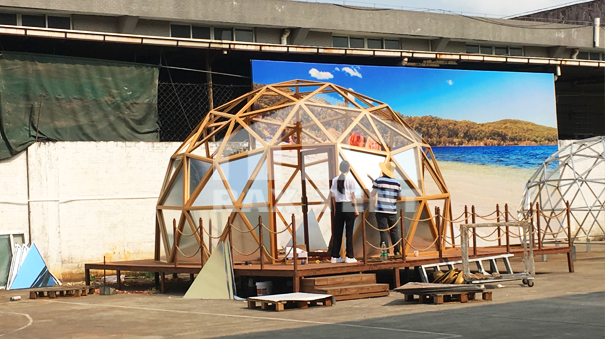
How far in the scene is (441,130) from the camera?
2158cm

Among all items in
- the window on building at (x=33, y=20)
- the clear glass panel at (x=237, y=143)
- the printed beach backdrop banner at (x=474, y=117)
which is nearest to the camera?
the clear glass panel at (x=237, y=143)

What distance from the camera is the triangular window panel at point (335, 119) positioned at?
44.6 ft

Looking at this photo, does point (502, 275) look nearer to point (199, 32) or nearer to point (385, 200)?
point (385, 200)

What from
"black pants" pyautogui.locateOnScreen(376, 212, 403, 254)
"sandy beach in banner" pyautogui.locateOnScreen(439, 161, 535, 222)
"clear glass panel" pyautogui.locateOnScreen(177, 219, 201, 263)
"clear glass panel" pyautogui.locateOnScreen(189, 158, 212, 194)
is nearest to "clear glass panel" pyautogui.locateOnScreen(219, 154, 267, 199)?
"clear glass panel" pyautogui.locateOnScreen(189, 158, 212, 194)

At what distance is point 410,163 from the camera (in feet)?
44.4

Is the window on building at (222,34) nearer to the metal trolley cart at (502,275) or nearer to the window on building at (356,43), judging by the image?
the window on building at (356,43)

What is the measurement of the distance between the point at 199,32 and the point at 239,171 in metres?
8.56

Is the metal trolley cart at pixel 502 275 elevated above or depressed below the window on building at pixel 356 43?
below

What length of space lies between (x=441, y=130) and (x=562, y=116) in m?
7.55

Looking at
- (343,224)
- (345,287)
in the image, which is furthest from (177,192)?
(345,287)

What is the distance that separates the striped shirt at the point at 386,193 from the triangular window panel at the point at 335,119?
4.92ft

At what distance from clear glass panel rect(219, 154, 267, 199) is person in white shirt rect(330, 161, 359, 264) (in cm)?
142

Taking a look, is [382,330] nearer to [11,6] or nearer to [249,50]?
[249,50]

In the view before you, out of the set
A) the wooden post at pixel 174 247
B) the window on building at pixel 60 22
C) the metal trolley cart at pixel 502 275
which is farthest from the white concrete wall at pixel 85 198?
the metal trolley cart at pixel 502 275
